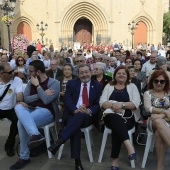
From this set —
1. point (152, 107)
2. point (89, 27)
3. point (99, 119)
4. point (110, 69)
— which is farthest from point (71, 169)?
point (89, 27)

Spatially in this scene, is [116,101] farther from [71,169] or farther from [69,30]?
[69,30]

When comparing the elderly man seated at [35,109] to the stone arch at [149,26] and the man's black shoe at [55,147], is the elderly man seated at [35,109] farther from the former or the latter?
the stone arch at [149,26]

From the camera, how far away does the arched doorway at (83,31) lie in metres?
25.6

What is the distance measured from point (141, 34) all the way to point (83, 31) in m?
6.26

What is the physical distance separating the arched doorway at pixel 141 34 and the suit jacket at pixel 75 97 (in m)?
23.5

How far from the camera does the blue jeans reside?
121 inches

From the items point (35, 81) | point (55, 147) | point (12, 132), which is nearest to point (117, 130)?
point (55, 147)

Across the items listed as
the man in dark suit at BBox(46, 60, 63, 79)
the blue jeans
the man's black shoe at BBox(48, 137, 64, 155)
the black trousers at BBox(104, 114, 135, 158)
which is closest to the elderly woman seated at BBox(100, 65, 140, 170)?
the black trousers at BBox(104, 114, 135, 158)

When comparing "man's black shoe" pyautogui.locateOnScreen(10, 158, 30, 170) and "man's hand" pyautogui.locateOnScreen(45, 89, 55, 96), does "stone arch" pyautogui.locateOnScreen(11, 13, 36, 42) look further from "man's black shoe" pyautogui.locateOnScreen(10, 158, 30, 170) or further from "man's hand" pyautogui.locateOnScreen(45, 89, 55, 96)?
"man's black shoe" pyautogui.locateOnScreen(10, 158, 30, 170)

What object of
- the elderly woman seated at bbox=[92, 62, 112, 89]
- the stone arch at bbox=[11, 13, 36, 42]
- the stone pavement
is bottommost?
the stone pavement

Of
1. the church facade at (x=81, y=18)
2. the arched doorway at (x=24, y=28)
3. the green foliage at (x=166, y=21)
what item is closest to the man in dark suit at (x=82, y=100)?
the church facade at (x=81, y=18)

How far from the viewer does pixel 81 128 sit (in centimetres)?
329

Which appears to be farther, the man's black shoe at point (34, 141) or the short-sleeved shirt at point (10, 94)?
the short-sleeved shirt at point (10, 94)

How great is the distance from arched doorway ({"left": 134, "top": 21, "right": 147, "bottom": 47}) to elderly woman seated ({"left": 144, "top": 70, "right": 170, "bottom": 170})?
2362 centimetres
